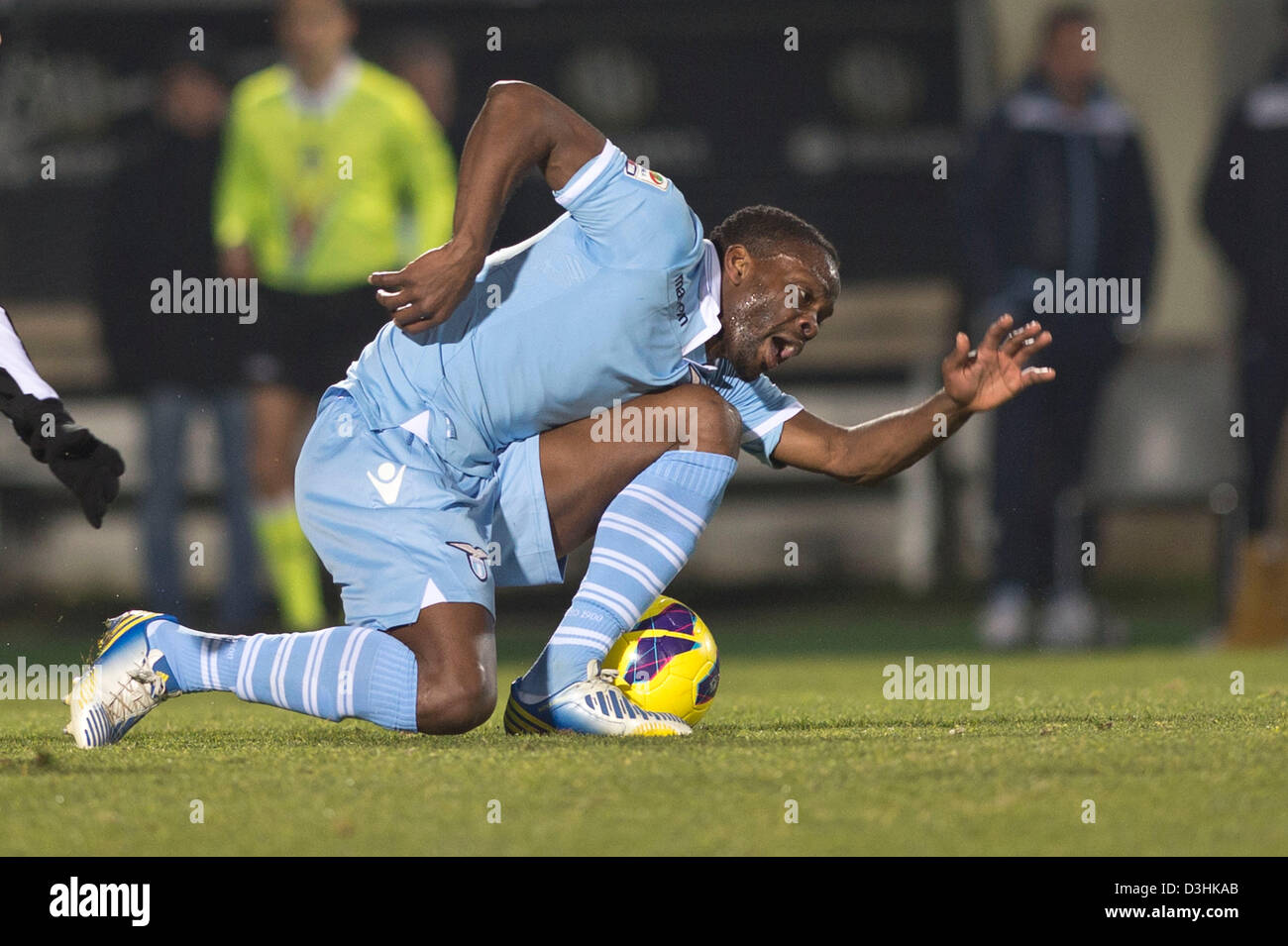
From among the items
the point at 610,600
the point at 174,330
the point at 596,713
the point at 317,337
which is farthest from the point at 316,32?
the point at 596,713

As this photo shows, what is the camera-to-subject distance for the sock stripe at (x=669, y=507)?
3615 millimetres

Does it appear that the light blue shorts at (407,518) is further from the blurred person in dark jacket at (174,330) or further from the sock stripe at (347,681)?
the blurred person in dark jacket at (174,330)

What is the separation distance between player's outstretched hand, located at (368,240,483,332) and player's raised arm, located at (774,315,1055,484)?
3.19ft

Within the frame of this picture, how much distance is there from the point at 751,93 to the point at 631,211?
561cm

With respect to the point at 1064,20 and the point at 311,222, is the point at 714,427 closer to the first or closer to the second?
the point at 311,222

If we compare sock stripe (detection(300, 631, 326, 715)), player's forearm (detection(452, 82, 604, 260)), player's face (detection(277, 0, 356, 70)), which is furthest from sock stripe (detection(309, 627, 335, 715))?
player's face (detection(277, 0, 356, 70))

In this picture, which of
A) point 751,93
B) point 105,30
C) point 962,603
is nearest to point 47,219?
point 105,30

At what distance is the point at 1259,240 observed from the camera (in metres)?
7.46

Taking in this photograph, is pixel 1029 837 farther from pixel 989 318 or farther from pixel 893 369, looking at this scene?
pixel 893 369

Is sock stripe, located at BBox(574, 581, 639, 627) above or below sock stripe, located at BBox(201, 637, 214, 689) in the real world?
above

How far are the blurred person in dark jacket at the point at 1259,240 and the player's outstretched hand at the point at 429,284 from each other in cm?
494

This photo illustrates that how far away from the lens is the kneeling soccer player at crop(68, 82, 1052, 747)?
136 inches

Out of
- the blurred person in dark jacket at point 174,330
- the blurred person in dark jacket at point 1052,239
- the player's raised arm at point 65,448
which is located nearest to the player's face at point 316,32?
the blurred person in dark jacket at point 174,330

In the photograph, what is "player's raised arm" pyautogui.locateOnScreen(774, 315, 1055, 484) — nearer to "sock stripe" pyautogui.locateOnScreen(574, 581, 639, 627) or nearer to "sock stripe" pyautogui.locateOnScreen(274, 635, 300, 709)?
"sock stripe" pyautogui.locateOnScreen(574, 581, 639, 627)
